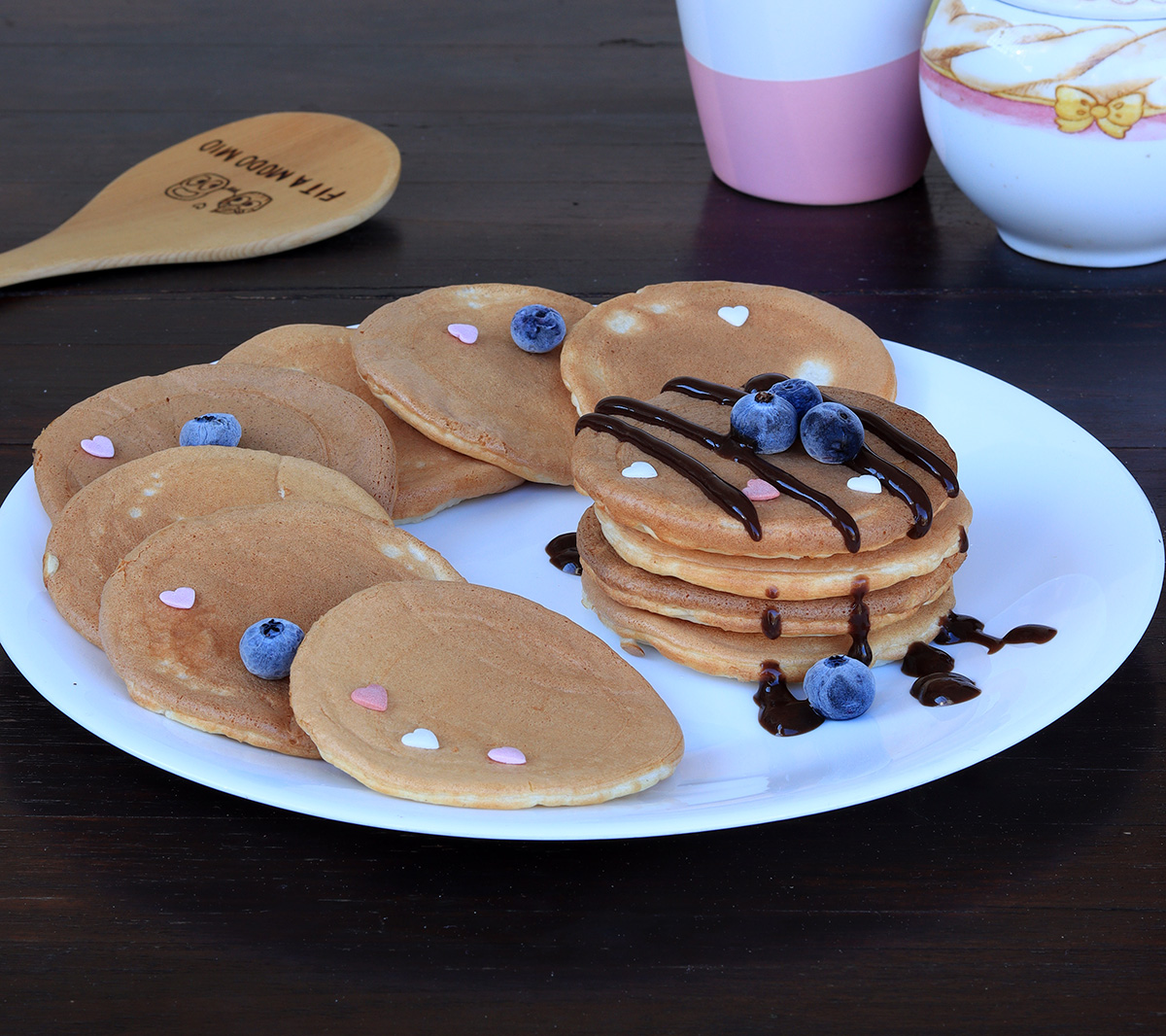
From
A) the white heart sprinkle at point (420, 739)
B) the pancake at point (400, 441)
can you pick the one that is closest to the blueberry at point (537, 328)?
the pancake at point (400, 441)

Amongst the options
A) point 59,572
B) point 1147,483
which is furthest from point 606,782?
point 1147,483

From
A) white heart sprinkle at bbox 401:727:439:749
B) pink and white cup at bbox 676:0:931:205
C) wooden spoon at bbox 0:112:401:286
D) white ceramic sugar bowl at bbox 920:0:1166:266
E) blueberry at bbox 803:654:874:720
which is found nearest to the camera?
white heart sprinkle at bbox 401:727:439:749

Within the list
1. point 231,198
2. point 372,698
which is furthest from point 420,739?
point 231,198

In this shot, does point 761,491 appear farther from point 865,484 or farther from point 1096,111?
point 1096,111

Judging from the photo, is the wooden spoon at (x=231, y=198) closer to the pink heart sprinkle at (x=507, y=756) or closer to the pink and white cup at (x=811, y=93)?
the pink and white cup at (x=811, y=93)

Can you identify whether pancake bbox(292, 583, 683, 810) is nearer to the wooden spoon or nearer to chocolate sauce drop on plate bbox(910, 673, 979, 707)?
chocolate sauce drop on plate bbox(910, 673, 979, 707)

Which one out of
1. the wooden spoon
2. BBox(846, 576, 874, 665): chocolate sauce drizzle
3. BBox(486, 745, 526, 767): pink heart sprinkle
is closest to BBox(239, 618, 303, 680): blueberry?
BBox(486, 745, 526, 767): pink heart sprinkle

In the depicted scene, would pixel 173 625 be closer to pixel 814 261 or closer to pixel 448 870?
pixel 448 870
